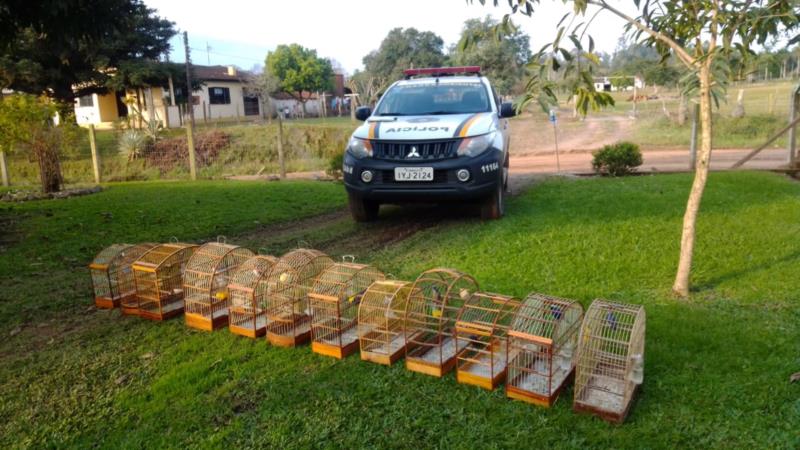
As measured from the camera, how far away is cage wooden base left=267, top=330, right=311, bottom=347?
14.5ft

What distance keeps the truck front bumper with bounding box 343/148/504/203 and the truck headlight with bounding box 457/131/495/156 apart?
2.5 inches

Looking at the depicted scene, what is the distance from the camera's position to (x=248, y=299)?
468 cm

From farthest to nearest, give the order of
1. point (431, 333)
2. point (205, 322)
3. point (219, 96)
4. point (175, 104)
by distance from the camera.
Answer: point (219, 96) < point (175, 104) < point (205, 322) < point (431, 333)

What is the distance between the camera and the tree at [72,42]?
7.79 metres

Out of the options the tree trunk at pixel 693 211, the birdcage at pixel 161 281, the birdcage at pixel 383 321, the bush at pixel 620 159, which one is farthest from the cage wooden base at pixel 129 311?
the bush at pixel 620 159

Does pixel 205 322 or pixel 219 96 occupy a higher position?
pixel 219 96

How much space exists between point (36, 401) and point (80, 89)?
29.6 metres

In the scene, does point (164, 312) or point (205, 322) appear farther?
point (164, 312)

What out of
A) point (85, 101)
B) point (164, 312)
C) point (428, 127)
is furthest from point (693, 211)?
point (85, 101)

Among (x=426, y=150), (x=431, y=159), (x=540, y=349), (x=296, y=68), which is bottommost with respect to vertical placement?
(x=540, y=349)

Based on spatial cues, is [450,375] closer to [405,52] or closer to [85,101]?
[85,101]

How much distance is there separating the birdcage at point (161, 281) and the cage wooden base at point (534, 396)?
3098mm

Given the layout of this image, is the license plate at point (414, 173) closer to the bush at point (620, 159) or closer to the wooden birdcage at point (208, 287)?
the wooden birdcage at point (208, 287)

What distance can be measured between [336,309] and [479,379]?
3.98 feet
